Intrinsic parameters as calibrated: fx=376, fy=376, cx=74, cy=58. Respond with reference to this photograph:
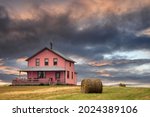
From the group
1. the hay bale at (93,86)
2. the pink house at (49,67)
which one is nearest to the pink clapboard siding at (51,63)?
the pink house at (49,67)

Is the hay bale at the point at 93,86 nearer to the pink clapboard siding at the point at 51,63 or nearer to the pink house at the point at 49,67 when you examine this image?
the pink house at the point at 49,67

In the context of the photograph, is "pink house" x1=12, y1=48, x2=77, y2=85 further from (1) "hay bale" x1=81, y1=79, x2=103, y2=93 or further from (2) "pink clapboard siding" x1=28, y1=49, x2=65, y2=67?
(1) "hay bale" x1=81, y1=79, x2=103, y2=93

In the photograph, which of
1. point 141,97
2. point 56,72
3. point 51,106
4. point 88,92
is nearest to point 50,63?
point 56,72

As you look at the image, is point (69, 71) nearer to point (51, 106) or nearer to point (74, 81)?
point (74, 81)

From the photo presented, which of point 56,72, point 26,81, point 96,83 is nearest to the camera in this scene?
point 96,83

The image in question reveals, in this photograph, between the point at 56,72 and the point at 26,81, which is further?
the point at 56,72

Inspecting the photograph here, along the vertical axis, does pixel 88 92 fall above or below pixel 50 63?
below

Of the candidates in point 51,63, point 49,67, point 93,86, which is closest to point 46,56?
point 51,63

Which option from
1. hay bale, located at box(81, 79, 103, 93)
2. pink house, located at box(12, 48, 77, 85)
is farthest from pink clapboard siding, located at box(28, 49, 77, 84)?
hay bale, located at box(81, 79, 103, 93)

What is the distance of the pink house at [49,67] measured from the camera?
2704 inches

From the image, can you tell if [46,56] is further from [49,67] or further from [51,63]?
[49,67]

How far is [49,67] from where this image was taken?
69.5m

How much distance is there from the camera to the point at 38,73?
228 feet

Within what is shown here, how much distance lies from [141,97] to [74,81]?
46.7m
